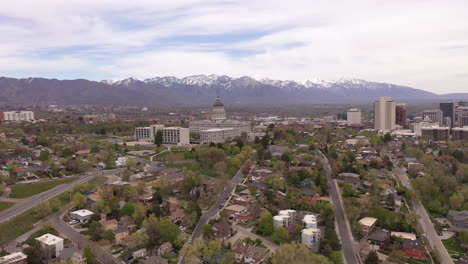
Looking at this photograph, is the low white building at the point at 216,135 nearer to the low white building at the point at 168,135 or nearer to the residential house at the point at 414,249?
the low white building at the point at 168,135

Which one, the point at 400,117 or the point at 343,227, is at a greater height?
the point at 400,117

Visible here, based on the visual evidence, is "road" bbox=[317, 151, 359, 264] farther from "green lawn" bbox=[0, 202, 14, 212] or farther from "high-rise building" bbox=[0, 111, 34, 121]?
"high-rise building" bbox=[0, 111, 34, 121]

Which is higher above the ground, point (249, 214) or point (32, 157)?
point (32, 157)

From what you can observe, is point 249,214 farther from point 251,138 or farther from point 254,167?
point 251,138

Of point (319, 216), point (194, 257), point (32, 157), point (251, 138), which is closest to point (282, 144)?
point (251, 138)

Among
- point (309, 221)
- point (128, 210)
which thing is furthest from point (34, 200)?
point (309, 221)

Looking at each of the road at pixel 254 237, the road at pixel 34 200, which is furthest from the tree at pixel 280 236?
the road at pixel 34 200

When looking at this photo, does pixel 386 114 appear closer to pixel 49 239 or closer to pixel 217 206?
pixel 217 206
